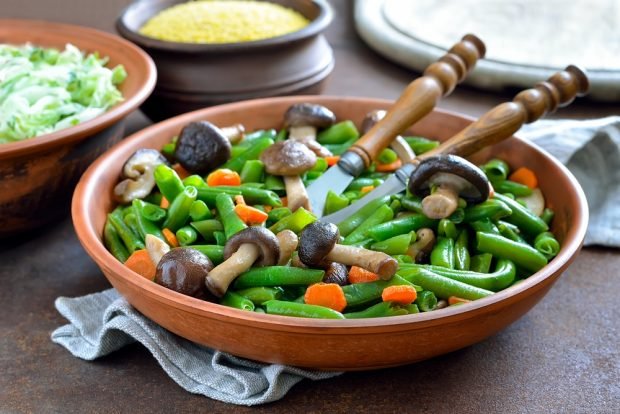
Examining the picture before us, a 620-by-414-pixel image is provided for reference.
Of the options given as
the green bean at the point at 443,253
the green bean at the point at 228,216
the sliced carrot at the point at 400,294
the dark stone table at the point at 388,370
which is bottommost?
the dark stone table at the point at 388,370

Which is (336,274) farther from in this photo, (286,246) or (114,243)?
(114,243)

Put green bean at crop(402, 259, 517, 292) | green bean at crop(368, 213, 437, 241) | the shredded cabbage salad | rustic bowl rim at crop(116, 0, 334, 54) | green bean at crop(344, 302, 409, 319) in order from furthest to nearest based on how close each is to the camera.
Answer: rustic bowl rim at crop(116, 0, 334, 54), the shredded cabbage salad, green bean at crop(368, 213, 437, 241), green bean at crop(402, 259, 517, 292), green bean at crop(344, 302, 409, 319)

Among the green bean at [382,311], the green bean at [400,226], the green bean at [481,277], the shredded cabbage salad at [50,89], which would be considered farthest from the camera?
the shredded cabbage salad at [50,89]

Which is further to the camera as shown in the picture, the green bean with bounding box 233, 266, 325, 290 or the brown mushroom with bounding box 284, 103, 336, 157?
the brown mushroom with bounding box 284, 103, 336, 157

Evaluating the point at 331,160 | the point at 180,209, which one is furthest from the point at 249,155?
the point at 180,209

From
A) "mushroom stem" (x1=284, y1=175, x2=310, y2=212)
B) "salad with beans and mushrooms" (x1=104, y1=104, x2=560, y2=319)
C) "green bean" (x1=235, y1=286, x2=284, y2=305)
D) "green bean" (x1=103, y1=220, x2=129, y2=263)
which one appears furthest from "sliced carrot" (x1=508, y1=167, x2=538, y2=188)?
"green bean" (x1=103, y1=220, x2=129, y2=263)

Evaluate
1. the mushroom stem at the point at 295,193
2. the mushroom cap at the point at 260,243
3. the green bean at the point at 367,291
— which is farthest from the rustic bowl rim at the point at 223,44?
the green bean at the point at 367,291

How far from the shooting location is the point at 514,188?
1.86 m

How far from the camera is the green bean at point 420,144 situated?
2012 mm

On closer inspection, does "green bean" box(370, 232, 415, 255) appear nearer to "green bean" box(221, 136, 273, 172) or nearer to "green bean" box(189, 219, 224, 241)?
"green bean" box(189, 219, 224, 241)

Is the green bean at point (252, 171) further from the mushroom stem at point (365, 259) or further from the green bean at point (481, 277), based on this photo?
the green bean at point (481, 277)

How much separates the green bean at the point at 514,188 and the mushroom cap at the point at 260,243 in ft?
2.12

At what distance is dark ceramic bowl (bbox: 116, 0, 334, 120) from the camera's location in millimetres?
2406

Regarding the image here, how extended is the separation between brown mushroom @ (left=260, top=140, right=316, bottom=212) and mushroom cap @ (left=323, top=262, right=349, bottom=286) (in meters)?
0.28
